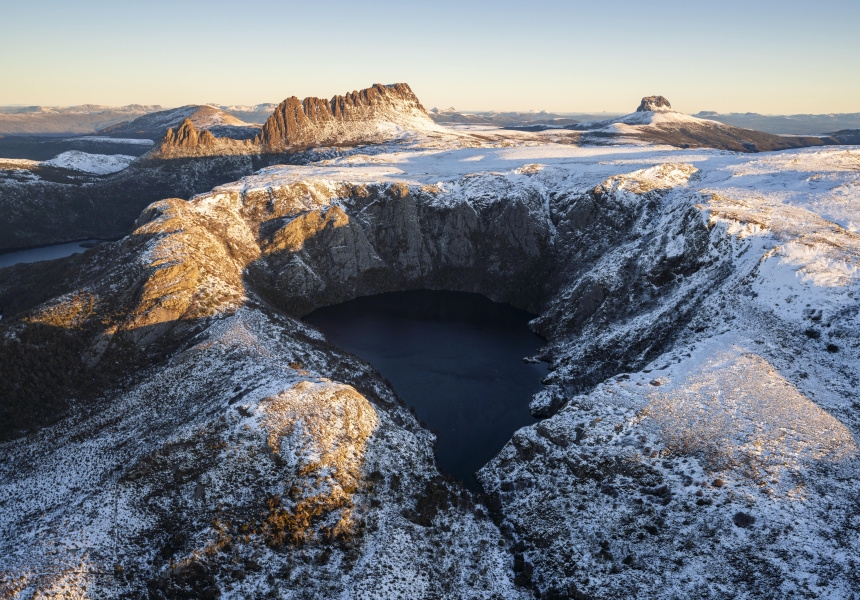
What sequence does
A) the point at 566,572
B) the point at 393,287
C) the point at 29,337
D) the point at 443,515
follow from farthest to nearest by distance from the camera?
the point at 393,287 → the point at 29,337 → the point at 443,515 → the point at 566,572

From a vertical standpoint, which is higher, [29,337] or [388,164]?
A: [388,164]

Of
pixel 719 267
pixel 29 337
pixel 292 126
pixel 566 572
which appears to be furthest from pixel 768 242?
pixel 292 126

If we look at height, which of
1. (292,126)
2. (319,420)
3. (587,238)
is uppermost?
(292,126)

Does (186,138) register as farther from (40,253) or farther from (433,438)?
(433,438)

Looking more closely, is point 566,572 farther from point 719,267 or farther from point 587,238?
point 587,238

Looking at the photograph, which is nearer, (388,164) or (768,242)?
(768,242)

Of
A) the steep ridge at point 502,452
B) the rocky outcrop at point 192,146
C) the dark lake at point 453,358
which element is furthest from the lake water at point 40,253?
the dark lake at point 453,358

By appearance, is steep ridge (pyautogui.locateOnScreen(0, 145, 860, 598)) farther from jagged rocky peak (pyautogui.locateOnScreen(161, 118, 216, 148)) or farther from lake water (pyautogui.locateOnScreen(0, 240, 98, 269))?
jagged rocky peak (pyautogui.locateOnScreen(161, 118, 216, 148))
